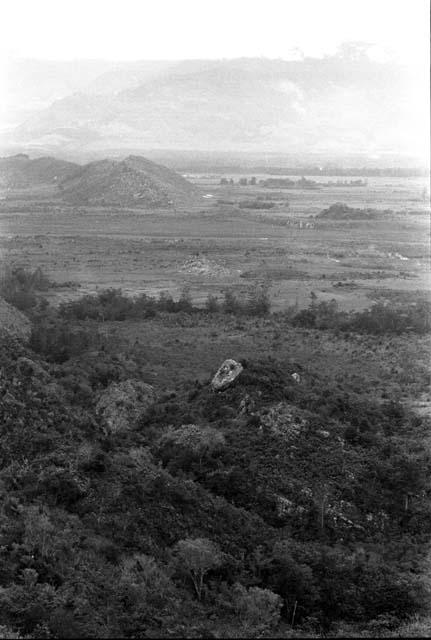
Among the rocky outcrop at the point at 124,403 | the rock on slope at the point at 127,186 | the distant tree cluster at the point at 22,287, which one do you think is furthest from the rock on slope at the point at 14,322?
the rock on slope at the point at 127,186

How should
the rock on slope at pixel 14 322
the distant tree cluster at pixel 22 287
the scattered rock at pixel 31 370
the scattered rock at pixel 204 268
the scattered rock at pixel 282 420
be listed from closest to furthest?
the scattered rock at pixel 282 420
the scattered rock at pixel 31 370
the rock on slope at pixel 14 322
the distant tree cluster at pixel 22 287
the scattered rock at pixel 204 268

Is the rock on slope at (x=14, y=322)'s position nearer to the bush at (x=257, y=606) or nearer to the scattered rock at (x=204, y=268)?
the bush at (x=257, y=606)

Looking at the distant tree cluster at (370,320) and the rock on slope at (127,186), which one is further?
the rock on slope at (127,186)

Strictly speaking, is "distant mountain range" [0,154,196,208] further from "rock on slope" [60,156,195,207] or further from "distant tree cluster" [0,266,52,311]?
"distant tree cluster" [0,266,52,311]

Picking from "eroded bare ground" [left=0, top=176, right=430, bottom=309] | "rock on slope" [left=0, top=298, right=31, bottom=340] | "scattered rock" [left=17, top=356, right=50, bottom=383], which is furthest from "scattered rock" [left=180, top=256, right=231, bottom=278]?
"scattered rock" [left=17, top=356, right=50, bottom=383]

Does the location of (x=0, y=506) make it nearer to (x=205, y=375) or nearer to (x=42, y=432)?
(x=42, y=432)

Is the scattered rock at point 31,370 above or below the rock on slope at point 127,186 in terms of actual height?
below

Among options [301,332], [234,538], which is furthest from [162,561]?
[301,332]

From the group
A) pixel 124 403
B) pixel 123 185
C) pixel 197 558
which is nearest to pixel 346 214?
pixel 123 185
